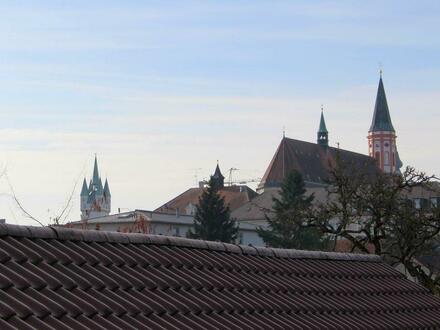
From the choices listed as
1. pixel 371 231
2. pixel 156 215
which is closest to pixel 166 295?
pixel 371 231

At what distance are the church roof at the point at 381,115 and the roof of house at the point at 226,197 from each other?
28630 mm

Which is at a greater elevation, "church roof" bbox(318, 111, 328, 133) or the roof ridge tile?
"church roof" bbox(318, 111, 328, 133)

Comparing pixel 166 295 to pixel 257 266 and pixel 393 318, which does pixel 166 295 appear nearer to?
pixel 257 266

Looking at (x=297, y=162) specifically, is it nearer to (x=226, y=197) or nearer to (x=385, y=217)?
(x=226, y=197)

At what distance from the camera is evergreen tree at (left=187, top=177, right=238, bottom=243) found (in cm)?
9800

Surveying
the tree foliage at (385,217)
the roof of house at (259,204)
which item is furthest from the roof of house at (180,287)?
the roof of house at (259,204)

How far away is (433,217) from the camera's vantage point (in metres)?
20.7

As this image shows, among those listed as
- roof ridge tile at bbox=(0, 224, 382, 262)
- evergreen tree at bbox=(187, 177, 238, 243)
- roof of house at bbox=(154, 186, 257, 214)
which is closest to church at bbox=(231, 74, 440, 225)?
roof of house at bbox=(154, 186, 257, 214)

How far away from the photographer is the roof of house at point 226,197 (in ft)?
523

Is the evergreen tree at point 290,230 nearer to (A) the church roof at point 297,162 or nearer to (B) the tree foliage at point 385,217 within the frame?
(B) the tree foliage at point 385,217

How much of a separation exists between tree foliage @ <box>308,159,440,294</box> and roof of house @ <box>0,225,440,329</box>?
7978mm

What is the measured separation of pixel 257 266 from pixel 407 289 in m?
2.43

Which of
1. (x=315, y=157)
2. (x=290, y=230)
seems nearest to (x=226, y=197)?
(x=315, y=157)

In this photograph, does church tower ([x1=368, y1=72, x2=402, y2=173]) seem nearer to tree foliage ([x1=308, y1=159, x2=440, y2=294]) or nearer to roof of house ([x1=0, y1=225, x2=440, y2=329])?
tree foliage ([x1=308, y1=159, x2=440, y2=294])
